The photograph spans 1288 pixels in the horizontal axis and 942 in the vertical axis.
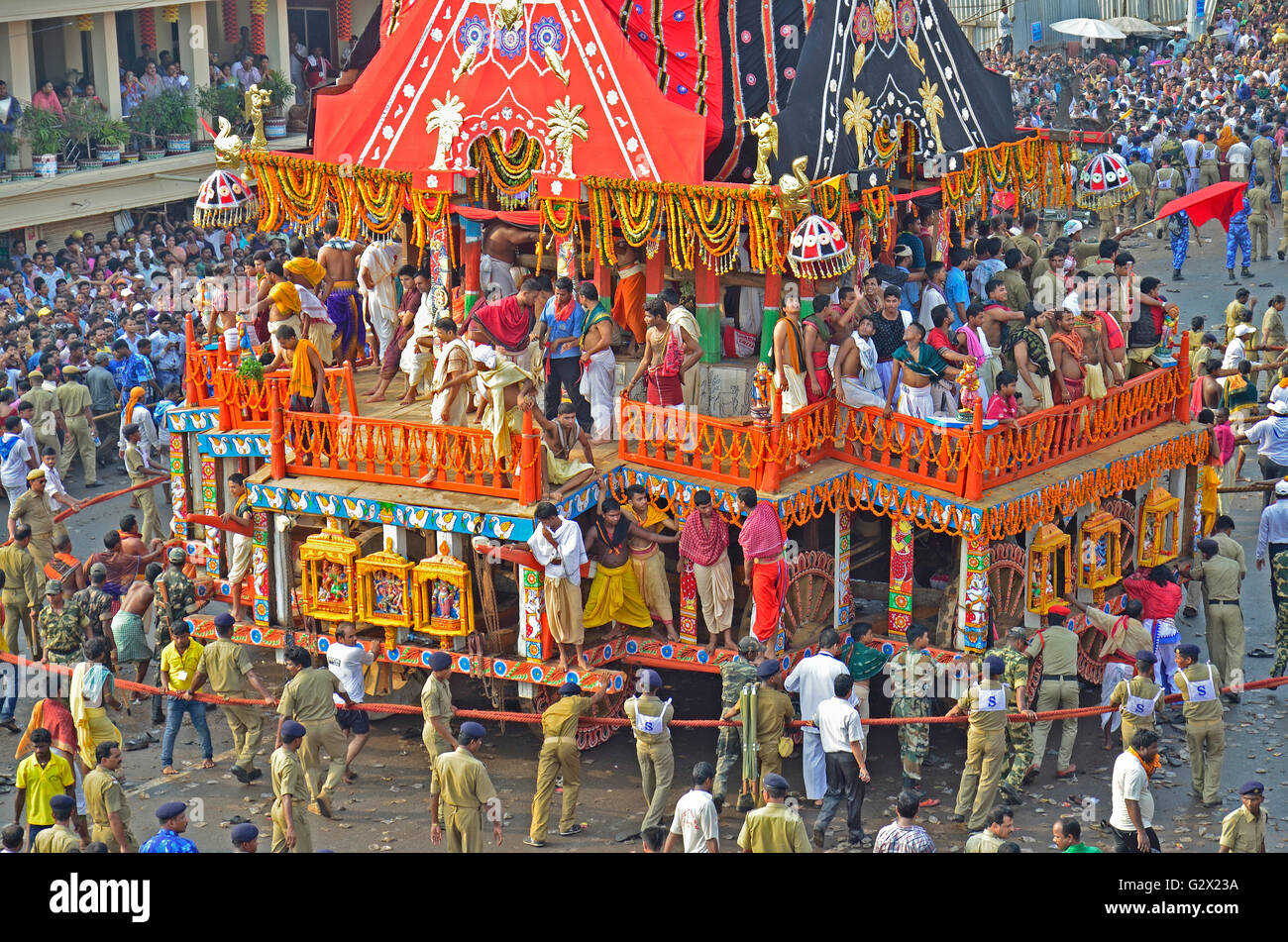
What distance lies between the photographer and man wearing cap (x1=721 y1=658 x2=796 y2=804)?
1661 centimetres

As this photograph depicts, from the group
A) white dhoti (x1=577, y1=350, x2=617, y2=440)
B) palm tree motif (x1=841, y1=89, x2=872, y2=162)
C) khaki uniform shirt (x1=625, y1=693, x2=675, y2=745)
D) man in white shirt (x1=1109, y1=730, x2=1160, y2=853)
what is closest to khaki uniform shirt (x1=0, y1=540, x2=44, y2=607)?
white dhoti (x1=577, y1=350, x2=617, y2=440)

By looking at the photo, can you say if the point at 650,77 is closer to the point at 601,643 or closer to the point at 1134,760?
the point at 601,643

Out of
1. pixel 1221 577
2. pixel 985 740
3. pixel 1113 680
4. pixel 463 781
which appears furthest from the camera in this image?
pixel 1221 577

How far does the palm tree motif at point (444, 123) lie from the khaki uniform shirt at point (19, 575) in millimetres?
5346

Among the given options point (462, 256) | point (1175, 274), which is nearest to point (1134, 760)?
point (462, 256)

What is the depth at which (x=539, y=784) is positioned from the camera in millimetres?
16453

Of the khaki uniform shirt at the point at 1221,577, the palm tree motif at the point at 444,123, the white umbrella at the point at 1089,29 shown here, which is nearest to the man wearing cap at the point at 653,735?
the khaki uniform shirt at the point at 1221,577

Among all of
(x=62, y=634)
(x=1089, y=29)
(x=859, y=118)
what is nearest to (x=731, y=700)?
(x=859, y=118)

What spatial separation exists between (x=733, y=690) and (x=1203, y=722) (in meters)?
3.81

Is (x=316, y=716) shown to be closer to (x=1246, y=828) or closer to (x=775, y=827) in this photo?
(x=775, y=827)

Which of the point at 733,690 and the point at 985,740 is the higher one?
the point at 733,690

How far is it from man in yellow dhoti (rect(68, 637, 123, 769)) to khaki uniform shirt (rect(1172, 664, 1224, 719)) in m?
8.56

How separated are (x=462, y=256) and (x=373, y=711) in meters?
5.04

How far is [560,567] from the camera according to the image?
1731 cm
